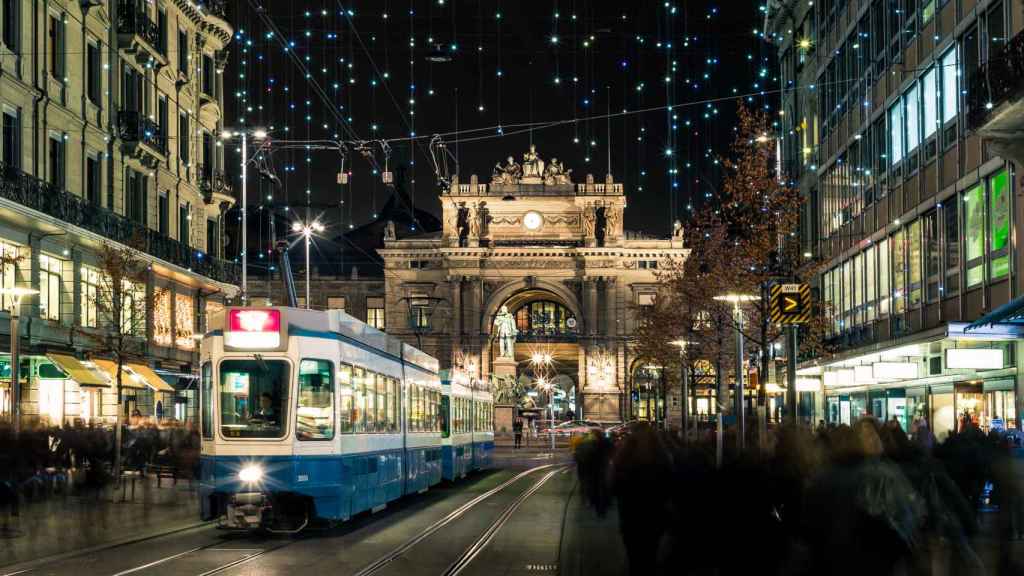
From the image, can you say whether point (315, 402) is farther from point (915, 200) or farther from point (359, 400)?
point (915, 200)

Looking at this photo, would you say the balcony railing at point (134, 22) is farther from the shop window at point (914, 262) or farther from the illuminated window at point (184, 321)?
the shop window at point (914, 262)

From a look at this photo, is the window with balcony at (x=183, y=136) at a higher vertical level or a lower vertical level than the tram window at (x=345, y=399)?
higher

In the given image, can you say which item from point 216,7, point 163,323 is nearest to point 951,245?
point 163,323

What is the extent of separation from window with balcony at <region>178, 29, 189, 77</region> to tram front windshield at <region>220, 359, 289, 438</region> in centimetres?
3029

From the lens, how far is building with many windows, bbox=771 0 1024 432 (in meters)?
26.6

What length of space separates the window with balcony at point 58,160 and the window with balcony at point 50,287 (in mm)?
2028

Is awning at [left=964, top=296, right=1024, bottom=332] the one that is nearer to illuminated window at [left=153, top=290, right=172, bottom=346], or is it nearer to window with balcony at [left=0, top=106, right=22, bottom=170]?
window with balcony at [left=0, top=106, right=22, bottom=170]

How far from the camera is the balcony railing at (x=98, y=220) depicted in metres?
32.4

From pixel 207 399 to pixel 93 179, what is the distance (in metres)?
21.9

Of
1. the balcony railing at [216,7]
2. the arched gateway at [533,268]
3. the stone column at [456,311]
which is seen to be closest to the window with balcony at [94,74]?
the balcony railing at [216,7]

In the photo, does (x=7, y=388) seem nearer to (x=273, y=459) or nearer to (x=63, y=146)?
(x=63, y=146)

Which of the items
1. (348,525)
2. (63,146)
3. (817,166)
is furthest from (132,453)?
(817,166)

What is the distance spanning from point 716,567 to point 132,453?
2723cm

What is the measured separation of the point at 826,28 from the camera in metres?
46.9
